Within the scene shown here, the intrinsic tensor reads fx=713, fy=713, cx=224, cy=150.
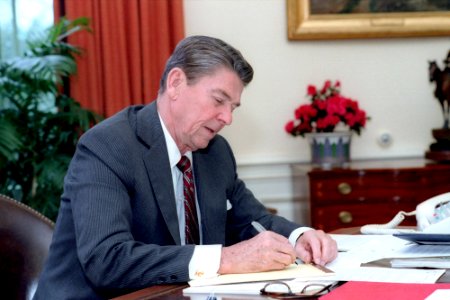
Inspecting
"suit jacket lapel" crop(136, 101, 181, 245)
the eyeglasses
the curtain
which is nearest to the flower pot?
the curtain

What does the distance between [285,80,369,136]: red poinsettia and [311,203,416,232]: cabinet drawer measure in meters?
0.54

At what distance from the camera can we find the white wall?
4773 millimetres

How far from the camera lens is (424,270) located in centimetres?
182

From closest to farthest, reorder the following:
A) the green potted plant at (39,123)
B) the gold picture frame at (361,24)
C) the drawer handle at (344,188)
Result: the green potted plant at (39,123) → the drawer handle at (344,188) → the gold picture frame at (361,24)

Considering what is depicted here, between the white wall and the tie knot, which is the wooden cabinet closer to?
the white wall

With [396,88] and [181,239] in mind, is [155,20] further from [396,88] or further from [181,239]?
[181,239]

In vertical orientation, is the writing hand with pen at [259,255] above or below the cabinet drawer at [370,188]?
above

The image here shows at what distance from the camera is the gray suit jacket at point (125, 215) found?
187cm

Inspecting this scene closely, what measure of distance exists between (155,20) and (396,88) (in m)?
1.71

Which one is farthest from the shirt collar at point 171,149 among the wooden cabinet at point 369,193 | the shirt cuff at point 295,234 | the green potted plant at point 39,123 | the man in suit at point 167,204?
the wooden cabinet at point 369,193

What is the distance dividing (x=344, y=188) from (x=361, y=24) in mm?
1308

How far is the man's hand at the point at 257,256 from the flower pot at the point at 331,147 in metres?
2.51

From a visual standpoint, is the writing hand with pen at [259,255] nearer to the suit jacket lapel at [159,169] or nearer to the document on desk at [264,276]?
the document on desk at [264,276]

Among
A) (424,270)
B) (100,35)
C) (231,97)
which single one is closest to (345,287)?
(424,270)
